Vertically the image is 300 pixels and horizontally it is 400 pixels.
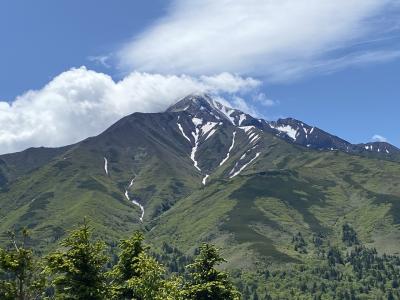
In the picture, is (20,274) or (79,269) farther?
(79,269)

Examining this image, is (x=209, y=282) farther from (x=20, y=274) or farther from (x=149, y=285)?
(x=20, y=274)

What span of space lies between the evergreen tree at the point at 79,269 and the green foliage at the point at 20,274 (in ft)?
6.77

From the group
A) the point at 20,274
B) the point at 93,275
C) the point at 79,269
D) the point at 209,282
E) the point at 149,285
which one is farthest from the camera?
the point at 209,282

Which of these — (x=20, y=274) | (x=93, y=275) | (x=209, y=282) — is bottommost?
(x=209, y=282)

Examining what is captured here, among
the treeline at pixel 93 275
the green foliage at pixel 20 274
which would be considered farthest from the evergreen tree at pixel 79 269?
the green foliage at pixel 20 274

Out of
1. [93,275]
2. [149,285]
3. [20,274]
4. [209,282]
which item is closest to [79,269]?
[93,275]

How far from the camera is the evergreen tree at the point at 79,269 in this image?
1793 inches

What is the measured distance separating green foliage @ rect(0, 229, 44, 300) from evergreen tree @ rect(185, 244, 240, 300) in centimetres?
1507

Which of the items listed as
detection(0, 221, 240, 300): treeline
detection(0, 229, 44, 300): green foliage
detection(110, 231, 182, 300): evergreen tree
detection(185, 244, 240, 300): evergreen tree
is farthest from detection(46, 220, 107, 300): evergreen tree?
detection(185, 244, 240, 300): evergreen tree

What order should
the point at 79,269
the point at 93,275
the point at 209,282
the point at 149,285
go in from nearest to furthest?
the point at 149,285 → the point at 79,269 → the point at 93,275 → the point at 209,282

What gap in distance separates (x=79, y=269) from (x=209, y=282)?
1344 cm

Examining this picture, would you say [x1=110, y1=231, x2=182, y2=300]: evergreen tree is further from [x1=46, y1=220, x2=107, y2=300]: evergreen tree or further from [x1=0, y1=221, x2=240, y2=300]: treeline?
[x1=46, y1=220, x2=107, y2=300]: evergreen tree

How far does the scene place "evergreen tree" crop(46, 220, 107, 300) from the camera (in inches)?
1793

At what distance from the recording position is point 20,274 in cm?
4306
